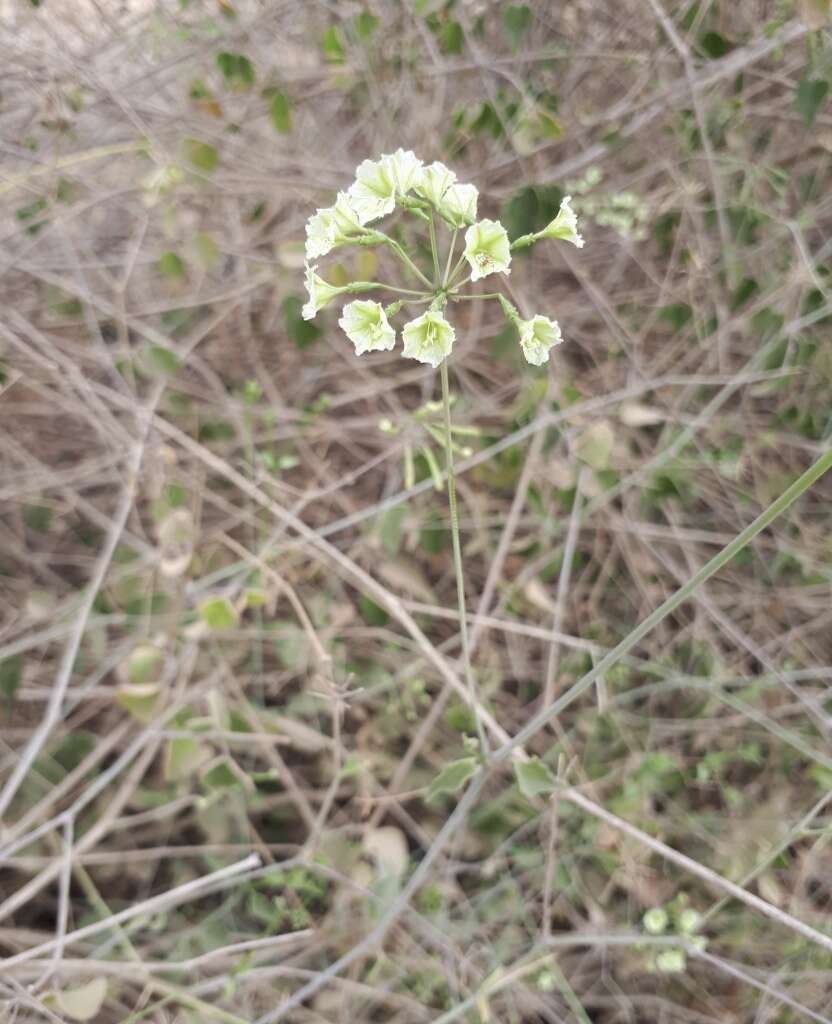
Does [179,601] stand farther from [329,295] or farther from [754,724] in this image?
[754,724]

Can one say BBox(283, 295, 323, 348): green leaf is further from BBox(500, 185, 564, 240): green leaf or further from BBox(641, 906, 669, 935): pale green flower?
BBox(641, 906, 669, 935): pale green flower

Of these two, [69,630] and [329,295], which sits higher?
[329,295]

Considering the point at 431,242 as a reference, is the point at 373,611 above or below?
below

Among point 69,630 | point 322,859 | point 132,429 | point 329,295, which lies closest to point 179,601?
point 69,630

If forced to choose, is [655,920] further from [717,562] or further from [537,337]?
[537,337]

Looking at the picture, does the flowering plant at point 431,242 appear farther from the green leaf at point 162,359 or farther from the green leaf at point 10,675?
the green leaf at point 10,675

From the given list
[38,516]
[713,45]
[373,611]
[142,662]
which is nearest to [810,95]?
[713,45]

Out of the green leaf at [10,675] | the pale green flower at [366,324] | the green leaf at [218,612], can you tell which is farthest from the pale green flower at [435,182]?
the green leaf at [10,675]
